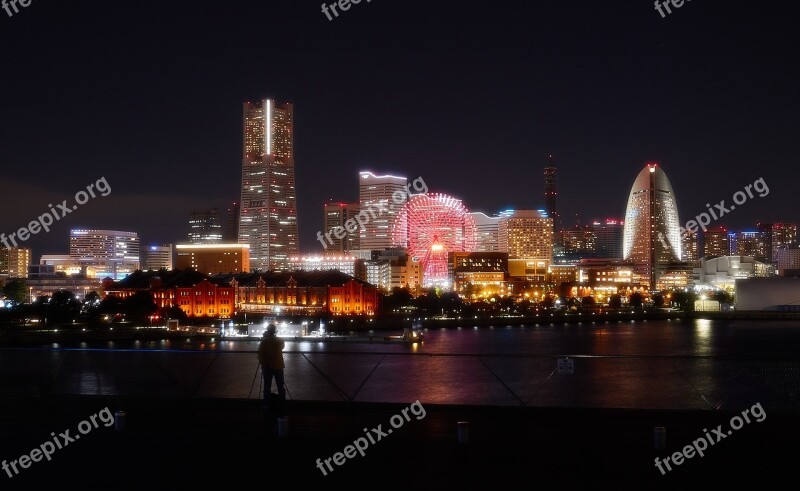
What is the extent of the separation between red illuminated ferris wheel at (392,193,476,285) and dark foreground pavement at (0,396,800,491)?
3308 inches

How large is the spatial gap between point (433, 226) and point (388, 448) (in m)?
87.4

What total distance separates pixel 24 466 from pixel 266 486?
3.24 m

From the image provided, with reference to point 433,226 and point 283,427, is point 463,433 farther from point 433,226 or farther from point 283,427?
point 433,226

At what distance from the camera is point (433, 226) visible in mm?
97438

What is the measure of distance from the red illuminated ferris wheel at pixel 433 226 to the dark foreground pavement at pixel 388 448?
84.0 m

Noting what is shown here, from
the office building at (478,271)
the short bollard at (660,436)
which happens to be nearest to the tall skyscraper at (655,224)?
the office building at (478,271)

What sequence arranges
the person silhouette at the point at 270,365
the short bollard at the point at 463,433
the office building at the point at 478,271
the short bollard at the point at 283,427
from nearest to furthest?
the short bollard at the point at 463,433 < the short bollard at the point at 283,427 < the person silhouette at the point at 270,365 < the office building at the point at 478,271

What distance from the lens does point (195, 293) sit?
368ft

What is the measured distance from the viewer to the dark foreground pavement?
876 cm

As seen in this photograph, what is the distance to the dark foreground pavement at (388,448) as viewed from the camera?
28.7 feet

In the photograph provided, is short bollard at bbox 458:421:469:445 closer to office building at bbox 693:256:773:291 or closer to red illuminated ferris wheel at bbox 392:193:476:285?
red illuminated ferris wheel at bbox 392:193:476:285

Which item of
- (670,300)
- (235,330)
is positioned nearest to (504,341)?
(235,330)

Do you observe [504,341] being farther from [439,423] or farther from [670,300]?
[670,300]

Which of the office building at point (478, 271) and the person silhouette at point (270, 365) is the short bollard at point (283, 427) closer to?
the person silhouette at point (270, 365)
